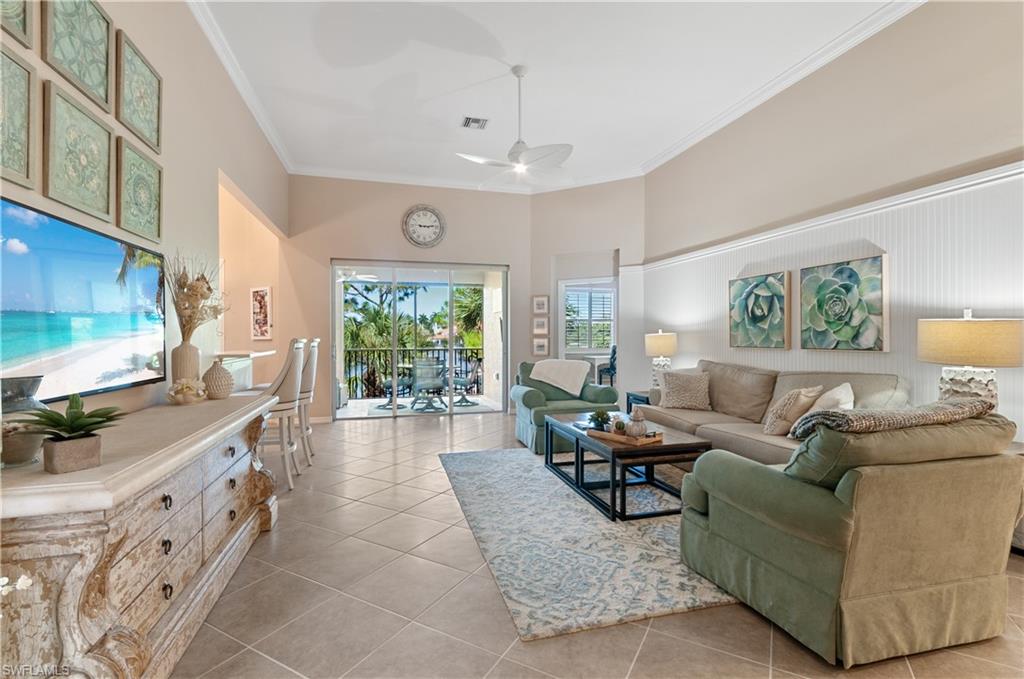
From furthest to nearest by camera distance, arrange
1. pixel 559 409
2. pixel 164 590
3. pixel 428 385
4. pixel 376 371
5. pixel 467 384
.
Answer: pixel 467 384 < pixel 428 385 < pixel 376 371 < pixel 559 409 < pixel 164 590

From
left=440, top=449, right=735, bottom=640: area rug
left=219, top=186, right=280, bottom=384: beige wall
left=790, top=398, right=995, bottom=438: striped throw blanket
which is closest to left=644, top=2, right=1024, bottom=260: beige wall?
left=790, top=398, right=995, bottom=438: striped throw blanket

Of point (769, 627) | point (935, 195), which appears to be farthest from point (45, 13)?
point (935, 195)

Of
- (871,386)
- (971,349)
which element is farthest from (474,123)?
(971,349)

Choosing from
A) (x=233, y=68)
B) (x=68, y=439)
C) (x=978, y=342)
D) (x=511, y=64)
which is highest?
(x=511, y=64)

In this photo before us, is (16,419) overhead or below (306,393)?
overhead

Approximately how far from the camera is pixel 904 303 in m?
3.49

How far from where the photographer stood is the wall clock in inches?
278

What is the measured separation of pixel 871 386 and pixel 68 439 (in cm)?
444

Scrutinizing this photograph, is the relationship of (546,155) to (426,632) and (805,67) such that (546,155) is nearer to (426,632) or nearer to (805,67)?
(805,67)

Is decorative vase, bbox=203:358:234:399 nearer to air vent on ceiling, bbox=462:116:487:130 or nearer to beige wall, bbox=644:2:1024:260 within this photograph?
air vent on ceiling, bbox=462:116:487:130

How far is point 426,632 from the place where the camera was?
2.00 meters

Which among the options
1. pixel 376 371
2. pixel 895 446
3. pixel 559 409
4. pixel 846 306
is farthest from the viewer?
pixel 376 371

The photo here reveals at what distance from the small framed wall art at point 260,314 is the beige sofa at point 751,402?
5174 mm

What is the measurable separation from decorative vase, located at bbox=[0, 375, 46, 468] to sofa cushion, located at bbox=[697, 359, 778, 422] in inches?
182
